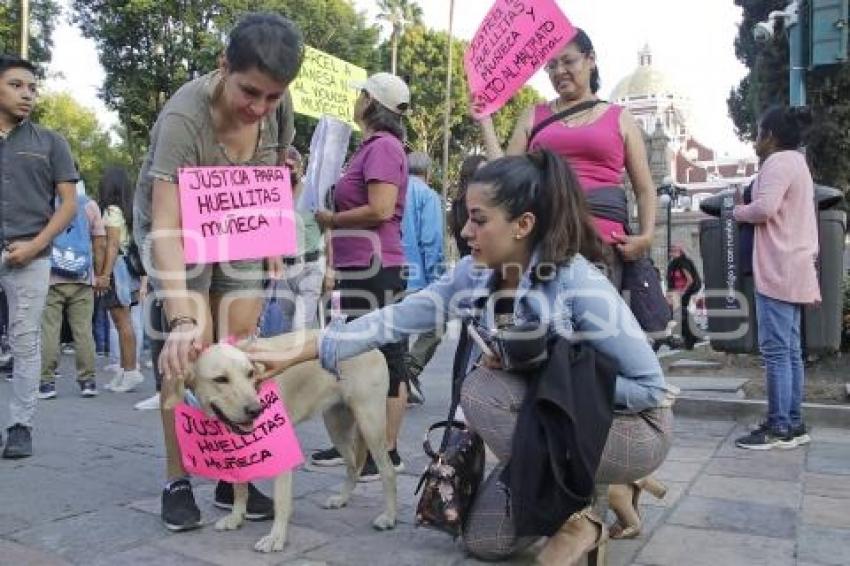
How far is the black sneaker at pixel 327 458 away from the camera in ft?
14.3

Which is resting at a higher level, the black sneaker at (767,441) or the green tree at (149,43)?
the green tree at (149,43)

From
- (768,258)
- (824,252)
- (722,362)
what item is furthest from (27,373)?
(722,362)

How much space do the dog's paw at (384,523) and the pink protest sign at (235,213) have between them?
1.13 m

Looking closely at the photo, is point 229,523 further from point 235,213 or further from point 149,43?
point 149,43

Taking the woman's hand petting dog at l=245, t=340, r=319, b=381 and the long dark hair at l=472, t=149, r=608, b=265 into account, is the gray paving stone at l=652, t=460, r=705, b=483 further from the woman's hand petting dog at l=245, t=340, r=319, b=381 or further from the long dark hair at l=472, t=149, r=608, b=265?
the woman's hand petting dog at l=245, t=340, r=319, b=381

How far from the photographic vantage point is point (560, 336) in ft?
8.38

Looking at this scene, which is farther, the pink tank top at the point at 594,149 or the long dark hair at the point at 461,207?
the long dark hair at the point at 461,207

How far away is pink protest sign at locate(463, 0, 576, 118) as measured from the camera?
392 cm

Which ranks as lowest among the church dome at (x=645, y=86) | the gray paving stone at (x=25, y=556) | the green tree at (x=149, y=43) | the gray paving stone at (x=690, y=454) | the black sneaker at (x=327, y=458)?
the gray paving stone at (x=690, y=454)

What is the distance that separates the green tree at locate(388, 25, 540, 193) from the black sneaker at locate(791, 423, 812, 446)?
112ft

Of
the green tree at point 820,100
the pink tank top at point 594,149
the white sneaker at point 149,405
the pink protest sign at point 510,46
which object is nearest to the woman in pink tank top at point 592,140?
the pink tank top at point 594,149

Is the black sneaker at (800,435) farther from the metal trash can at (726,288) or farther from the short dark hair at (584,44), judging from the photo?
the short dark hair at (584,44)

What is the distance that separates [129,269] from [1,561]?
5.03 m

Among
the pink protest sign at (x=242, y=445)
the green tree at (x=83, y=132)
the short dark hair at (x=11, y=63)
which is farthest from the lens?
the green tree at (x=83, y=132)
